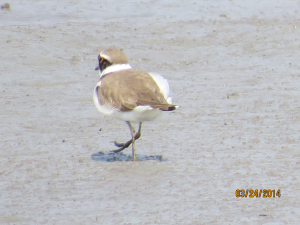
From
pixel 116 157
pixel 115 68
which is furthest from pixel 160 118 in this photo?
pixel 116 157

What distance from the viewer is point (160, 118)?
676 centimetres

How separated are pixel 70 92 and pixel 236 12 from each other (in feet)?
14.9

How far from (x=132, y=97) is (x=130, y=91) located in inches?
3.3

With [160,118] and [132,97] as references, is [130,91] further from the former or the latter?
[160,118]

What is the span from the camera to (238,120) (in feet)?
21.7

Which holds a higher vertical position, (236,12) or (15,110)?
(236,12)

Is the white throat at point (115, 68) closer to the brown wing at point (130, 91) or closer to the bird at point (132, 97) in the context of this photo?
the bird at point (132, 97)

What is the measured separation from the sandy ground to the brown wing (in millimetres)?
524

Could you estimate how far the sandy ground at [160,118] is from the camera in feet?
15.3

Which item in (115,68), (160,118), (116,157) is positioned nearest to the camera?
(116,157)

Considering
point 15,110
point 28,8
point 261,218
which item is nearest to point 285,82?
point 15,110

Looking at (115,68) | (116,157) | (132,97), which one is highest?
(115,68)

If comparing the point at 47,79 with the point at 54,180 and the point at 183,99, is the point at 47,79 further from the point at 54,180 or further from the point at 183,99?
the point at 54,180

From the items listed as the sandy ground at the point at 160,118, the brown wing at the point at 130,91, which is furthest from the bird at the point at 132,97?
the sandy ground at the point at 160,118
